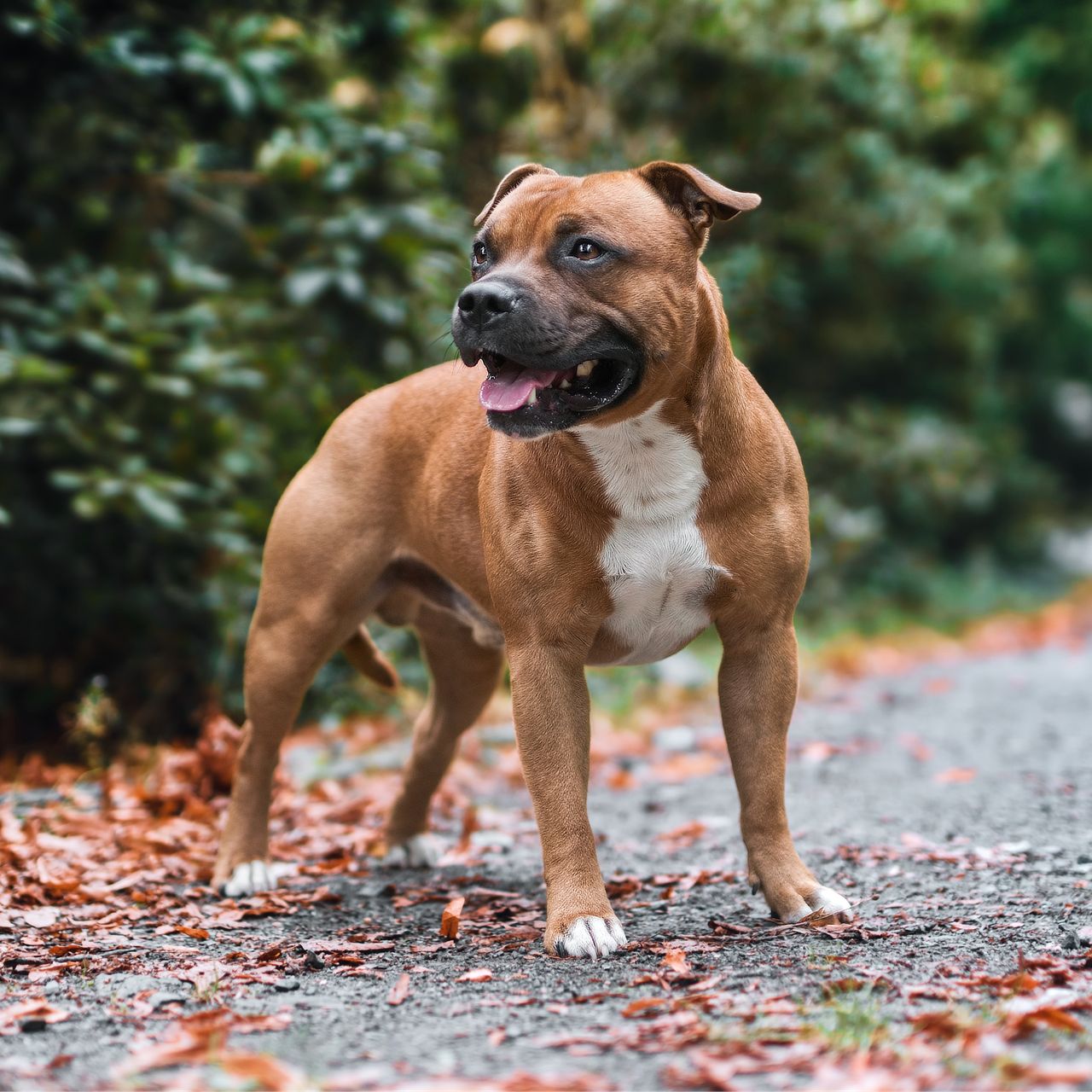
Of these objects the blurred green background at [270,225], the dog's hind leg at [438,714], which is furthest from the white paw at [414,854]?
the blurred green background at [270,225]

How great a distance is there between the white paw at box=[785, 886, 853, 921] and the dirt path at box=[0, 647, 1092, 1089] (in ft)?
0.32

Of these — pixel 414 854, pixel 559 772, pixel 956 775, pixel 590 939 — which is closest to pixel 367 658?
pixel 414 854

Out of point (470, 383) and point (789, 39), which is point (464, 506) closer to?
point (470, 383)

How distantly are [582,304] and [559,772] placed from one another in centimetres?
127

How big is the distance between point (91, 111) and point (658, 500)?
444 cm

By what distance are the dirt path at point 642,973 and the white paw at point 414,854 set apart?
83 millimetres

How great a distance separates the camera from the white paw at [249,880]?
4641mm

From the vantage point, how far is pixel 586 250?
3.63 meters

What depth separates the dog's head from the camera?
139 inches

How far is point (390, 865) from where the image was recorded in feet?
17.0

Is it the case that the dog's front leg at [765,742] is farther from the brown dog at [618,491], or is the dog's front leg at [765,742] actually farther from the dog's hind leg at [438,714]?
the dog's hind leg at [438,714]

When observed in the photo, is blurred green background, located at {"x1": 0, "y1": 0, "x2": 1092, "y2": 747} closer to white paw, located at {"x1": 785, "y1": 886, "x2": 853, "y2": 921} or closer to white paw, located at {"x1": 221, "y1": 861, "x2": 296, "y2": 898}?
white paw, located at {"x1": 221, "y1": 861, "x2": 296, "y2": 898}

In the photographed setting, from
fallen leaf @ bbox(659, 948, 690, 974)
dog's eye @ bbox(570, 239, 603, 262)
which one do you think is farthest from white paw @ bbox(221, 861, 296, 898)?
dog's eye @ bbox(570, 239, 603, 262)

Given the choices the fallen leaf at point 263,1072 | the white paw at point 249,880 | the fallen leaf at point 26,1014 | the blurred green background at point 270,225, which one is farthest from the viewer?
the blurred green background at point 270,225
